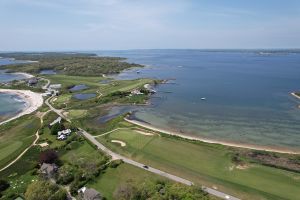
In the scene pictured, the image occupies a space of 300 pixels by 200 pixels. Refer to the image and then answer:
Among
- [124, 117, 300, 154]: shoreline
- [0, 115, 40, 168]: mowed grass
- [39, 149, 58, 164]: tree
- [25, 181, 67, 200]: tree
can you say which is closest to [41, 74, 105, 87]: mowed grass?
[0, 115, 40, 168]: mowed grass

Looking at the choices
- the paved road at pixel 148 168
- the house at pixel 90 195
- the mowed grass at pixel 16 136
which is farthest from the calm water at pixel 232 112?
the house at pixel 90 195

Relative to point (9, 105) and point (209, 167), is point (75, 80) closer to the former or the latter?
point (9, 105)

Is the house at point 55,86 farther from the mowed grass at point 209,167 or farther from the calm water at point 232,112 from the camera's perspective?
the mowed grass at point 209,167

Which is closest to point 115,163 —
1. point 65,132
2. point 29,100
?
point 65,132

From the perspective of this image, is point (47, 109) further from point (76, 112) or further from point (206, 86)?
point (206, 86)

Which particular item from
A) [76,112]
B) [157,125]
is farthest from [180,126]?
[76,112]

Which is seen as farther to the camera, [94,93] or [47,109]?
[94,93]
